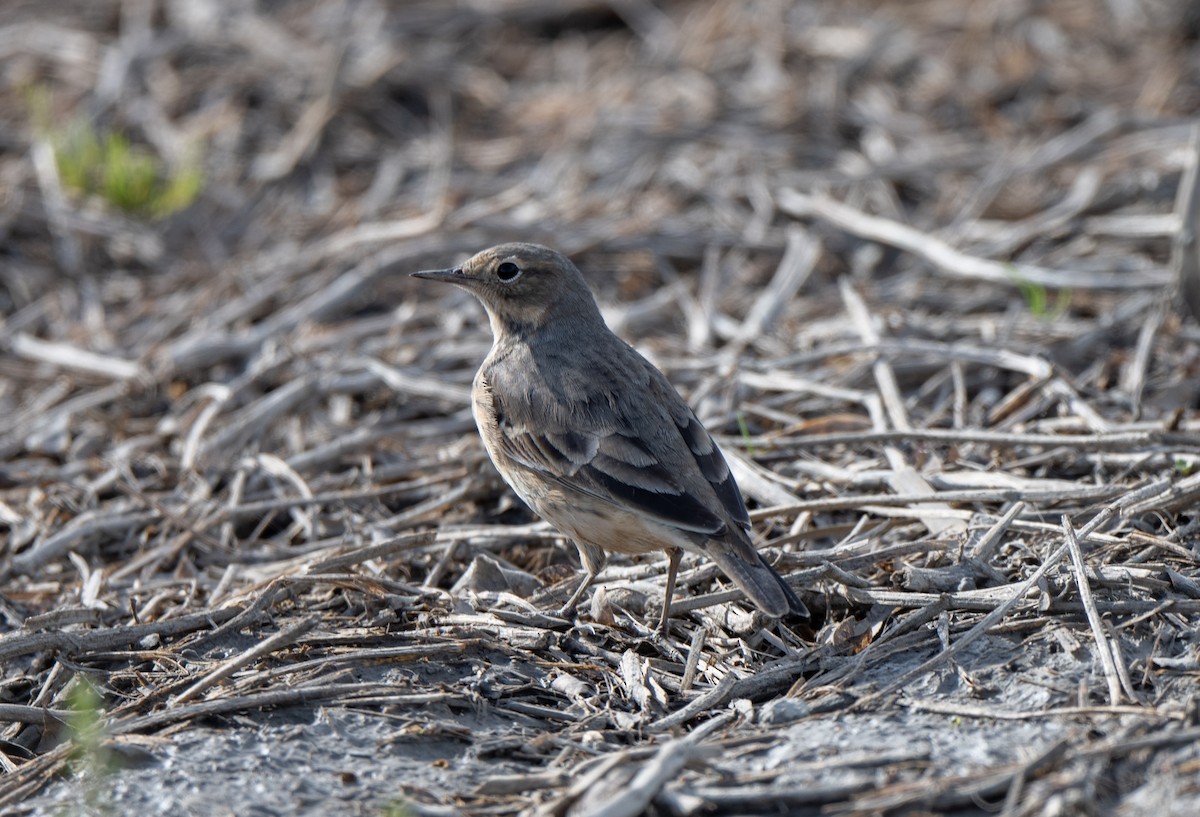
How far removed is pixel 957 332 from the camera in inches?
320

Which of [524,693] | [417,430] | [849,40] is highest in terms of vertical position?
[849,40]

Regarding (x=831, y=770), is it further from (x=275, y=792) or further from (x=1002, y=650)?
(x=275, y=792)

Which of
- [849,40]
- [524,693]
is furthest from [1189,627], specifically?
[849,40]

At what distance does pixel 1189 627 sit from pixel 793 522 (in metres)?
1.82

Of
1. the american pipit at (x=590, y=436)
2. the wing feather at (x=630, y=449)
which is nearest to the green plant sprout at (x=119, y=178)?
the american pipit at (x=590, y=436)

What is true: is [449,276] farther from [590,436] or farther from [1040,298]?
[1040,298]

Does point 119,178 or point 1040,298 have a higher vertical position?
point 119,178

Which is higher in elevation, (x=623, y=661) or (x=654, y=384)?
(x=654, y=384)

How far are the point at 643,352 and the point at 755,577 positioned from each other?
337 centimetres

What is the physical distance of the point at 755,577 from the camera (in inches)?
199

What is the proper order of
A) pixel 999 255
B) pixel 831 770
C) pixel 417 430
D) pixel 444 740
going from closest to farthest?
pixel 831 770 → pixel 444 740 → pixel 417 430 → pixel 999 255

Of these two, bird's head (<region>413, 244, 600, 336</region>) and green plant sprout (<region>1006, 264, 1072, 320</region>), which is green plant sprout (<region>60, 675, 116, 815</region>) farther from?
green plant sprout (<region>1006, 264, 1072, 320</region>)

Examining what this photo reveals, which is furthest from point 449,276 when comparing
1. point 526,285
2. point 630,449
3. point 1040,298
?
point 1040,298

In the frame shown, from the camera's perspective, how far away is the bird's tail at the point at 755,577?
499 cm
